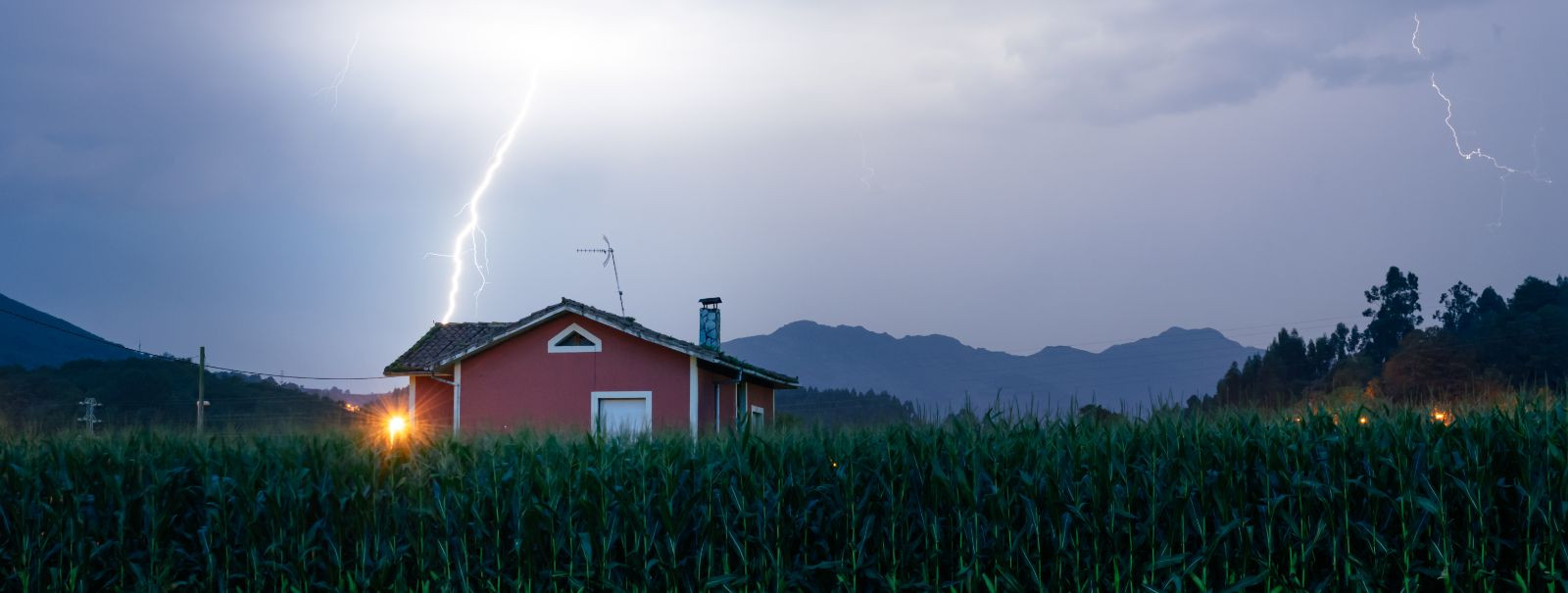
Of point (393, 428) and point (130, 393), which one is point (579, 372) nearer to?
point (393, 428)

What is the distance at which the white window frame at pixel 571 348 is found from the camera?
30078 mm

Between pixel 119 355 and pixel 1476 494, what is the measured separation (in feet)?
304

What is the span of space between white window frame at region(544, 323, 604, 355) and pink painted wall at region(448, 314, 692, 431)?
0.07 m

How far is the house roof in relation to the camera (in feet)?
97.2

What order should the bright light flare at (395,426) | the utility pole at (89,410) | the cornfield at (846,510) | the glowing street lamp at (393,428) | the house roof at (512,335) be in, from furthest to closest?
the utility pole at (89,410) < the house roof at (512,335) < the bright light flare at (395,426) < the glowing street lamp at (393,428) < the cornfield at (846,510)

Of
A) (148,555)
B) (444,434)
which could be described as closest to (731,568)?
(444,434)

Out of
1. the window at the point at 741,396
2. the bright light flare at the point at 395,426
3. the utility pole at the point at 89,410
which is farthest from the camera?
the utility pole at the point at 89,410

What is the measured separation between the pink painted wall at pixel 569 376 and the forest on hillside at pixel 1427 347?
38.8 m

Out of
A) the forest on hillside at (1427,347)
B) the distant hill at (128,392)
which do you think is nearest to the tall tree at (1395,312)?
the forest on hillside at (1427,347)

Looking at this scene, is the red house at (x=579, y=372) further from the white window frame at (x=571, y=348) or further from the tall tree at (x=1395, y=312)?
the tall tree at (x=1395, y=312)

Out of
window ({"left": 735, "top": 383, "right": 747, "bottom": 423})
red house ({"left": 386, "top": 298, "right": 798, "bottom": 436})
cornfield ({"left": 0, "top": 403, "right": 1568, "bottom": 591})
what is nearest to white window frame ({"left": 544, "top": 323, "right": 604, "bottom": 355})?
red house ({"left": 386, "top": 298, "right": 798, "bottom": 436})

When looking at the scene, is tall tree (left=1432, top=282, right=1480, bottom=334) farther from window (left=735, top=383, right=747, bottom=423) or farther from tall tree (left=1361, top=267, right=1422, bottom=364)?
window (left=735, top=383, right=747, bottom=423)

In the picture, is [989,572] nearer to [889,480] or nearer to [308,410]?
[889,480]

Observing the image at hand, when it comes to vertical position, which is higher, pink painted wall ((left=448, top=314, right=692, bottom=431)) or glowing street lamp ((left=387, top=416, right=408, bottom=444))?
pink painted wall ((left=448, top=314, right=692, bottom=431))
